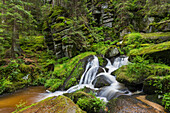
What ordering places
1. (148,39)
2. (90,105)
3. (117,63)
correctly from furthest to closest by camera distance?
(148,39) → (117,63) → (90,105)

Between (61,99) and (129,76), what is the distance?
183 inches

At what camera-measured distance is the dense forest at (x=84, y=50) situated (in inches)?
179

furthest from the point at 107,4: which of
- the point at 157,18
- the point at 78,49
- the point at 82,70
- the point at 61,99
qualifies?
the point at 61,99

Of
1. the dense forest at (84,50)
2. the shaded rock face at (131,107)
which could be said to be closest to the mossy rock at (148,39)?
the dense forest at (84,50)

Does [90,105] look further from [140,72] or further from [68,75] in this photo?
[68,75]

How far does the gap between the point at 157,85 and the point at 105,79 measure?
12.0 feet

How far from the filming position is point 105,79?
7371 millimetres

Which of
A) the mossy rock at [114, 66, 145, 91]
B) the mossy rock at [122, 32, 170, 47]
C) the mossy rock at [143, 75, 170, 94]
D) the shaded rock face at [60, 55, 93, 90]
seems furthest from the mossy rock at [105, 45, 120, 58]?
the mossy rock at [143, 75, 170, 94]

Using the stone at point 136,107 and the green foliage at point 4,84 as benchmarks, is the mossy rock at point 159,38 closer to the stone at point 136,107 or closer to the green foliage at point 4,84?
the stone at point 136,107

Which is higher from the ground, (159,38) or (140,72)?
(159,38)

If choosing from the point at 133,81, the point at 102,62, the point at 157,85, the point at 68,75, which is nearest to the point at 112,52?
the point at 102,62

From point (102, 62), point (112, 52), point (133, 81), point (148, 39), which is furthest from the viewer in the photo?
point (112, 52)

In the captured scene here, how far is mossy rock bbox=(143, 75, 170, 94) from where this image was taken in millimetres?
3949

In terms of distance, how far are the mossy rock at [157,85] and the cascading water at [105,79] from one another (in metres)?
1.12
